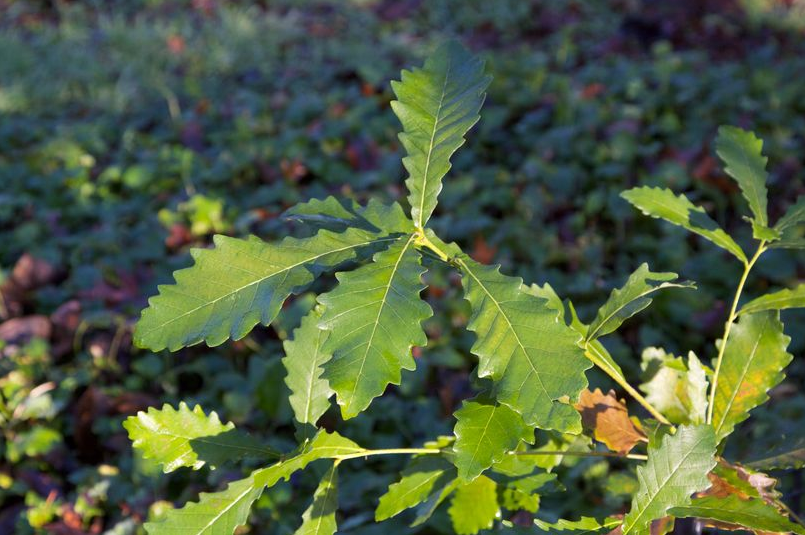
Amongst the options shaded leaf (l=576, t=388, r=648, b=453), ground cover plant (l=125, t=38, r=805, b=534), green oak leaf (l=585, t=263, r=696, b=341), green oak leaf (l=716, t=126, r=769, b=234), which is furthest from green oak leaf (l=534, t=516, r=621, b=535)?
green oak leaf (l=716, t=126, r=769, b=234)

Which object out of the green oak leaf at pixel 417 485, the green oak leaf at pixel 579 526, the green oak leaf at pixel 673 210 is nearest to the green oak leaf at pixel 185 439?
the green oak leaf at pixel 417 485

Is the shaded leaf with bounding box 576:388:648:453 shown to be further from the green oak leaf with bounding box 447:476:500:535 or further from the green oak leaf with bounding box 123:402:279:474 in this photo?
the green oak leaf with bounding box 123:402:279:474

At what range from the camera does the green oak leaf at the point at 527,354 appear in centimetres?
90

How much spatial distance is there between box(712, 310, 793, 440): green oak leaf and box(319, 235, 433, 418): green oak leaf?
60 centimetres

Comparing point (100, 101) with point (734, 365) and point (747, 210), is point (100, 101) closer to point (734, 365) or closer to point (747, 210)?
point (747, 210)

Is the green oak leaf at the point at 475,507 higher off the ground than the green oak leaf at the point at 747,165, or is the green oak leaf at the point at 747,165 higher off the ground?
the green oak leaf at the point at 747,165

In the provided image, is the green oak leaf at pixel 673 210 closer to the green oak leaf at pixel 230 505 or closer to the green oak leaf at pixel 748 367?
the green oak leaf at pixel 748 367

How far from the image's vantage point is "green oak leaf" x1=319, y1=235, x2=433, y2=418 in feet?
2.90

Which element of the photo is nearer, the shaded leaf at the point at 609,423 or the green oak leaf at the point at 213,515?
the green oak leaf at the point at 213,515

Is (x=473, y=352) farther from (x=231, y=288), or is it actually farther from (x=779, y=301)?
(x=779, y=301)

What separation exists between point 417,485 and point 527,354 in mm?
420

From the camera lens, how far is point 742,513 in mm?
959

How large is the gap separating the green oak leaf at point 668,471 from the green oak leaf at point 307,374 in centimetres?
51

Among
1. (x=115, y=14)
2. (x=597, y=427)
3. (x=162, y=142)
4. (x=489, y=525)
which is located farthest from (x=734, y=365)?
(x=115, y=14)
